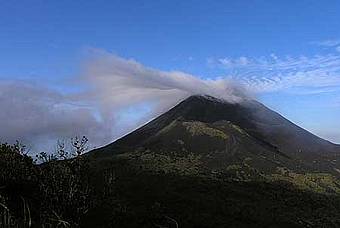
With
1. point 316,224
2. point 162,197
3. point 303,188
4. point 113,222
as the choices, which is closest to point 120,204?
point 113,222

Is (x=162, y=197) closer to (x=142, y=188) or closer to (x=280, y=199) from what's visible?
(x=142, y=188)

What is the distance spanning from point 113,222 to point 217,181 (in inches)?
3926

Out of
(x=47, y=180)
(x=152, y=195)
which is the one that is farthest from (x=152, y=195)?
(x=47, y=180)

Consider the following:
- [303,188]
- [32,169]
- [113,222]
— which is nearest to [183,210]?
[113,222]

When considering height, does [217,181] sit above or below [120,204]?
above

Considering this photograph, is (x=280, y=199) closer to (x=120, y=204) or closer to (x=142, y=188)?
(x=142, y=188)

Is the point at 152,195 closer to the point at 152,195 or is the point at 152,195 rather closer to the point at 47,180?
the point at 152,195

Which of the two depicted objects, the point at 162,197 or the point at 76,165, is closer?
the point at 76,165

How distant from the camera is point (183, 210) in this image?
139 meters

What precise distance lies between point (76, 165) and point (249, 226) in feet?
293

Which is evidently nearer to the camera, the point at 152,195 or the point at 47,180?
the point at 47,180

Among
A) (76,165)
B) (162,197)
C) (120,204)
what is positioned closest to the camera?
(76,165)

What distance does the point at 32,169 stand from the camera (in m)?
54.8

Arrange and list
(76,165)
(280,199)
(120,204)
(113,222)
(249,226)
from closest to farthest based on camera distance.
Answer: (76,165) < (113,222) < (120,204) < (249,226) < (280,199)
